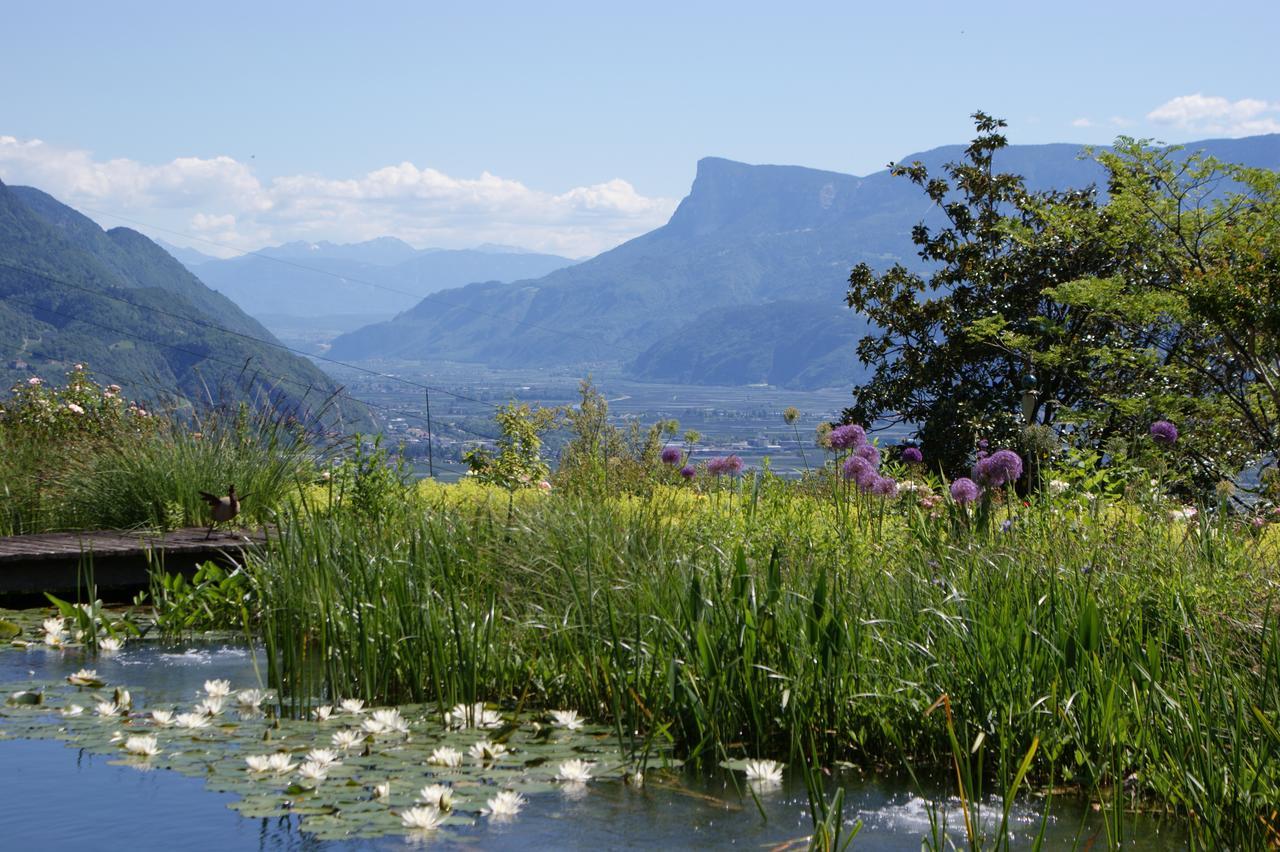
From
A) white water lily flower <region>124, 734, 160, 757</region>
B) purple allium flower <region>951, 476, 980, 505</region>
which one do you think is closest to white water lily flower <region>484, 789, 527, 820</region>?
white water lily flower <region>124, 734, 160, 757</region>

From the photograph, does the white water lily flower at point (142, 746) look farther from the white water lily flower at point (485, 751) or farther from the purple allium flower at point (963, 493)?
the purple allium flower at point (963, 493)

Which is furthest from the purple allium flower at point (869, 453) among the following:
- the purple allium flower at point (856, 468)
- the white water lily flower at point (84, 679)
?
the white water lily flower at point (84, 679)

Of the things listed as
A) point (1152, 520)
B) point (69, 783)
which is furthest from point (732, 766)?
point (1152, 520)

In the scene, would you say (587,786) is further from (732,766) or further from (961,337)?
(961,337)

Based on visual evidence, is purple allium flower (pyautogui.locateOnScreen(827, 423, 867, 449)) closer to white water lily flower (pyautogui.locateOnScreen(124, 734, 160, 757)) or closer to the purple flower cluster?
the purple flower cluster

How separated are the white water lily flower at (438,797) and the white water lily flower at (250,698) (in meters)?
1.33

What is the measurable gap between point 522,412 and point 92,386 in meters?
4.76

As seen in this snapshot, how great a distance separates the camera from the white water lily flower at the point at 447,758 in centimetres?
366

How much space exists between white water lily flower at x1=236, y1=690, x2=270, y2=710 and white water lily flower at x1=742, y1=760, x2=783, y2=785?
73.8 inches

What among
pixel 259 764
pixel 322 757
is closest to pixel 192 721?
pixel 259 764

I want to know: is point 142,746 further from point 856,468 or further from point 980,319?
point 980,319

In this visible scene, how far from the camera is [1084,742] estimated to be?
3.52 meters

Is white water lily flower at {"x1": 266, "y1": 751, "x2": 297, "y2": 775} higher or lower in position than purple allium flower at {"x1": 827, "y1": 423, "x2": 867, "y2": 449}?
lower

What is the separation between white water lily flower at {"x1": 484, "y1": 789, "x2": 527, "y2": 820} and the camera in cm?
330
